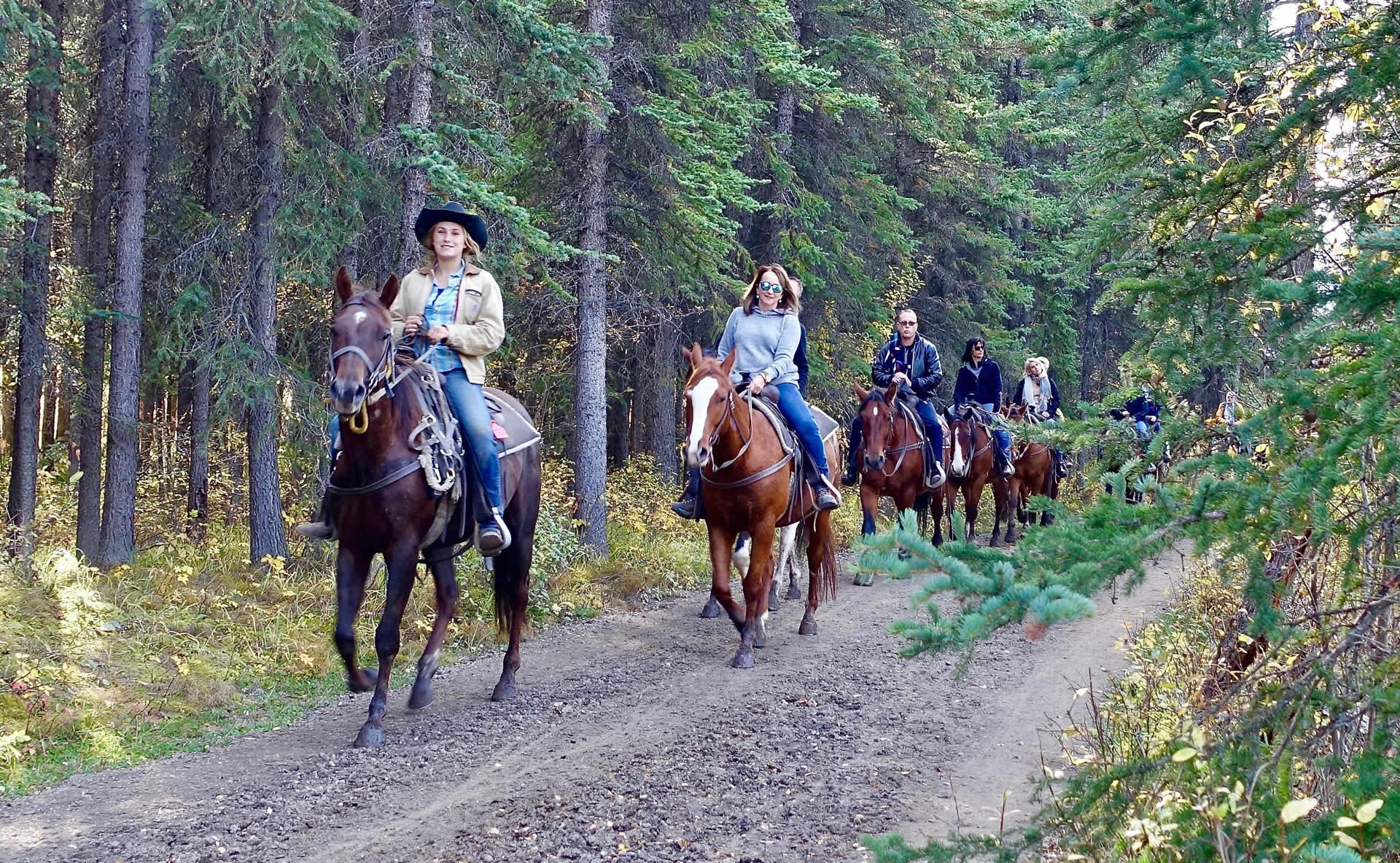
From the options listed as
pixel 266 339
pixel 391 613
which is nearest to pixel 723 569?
pixel 391 613

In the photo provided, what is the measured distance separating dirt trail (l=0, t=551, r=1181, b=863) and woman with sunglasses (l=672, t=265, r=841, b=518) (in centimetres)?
158

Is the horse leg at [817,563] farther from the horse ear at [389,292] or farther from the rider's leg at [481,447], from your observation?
the horse ear at [389,292]

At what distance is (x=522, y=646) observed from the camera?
10000 mm

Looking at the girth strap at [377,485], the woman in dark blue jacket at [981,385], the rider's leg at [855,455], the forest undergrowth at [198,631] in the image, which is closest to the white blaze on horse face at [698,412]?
the girth strap at [377,485]

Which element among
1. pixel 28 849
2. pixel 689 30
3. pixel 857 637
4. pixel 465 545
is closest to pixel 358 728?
pixel 465 545

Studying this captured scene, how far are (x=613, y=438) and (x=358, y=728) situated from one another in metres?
17.2

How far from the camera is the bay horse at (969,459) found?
15859 millimetres

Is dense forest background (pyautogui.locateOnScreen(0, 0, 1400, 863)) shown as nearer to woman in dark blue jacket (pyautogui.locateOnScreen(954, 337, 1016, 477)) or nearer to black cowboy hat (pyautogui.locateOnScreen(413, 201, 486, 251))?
woman in dark blue jacket (pyautogui.locateOnScreen(954, 337, 1016, 477))

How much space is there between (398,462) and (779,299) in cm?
423

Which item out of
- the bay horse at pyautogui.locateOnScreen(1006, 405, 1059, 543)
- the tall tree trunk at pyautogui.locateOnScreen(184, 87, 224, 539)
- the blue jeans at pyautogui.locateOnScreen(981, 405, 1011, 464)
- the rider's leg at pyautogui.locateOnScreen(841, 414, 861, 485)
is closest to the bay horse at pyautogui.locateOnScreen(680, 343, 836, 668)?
the rider's leg at pyautogui.locateOnScreen(841, 414, 861, 485)

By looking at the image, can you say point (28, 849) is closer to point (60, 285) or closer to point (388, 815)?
point (388, 815)

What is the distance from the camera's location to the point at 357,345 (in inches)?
255

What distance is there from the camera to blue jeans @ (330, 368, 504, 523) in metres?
7.66

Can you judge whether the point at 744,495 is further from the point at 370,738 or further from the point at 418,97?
the point at 418,97
